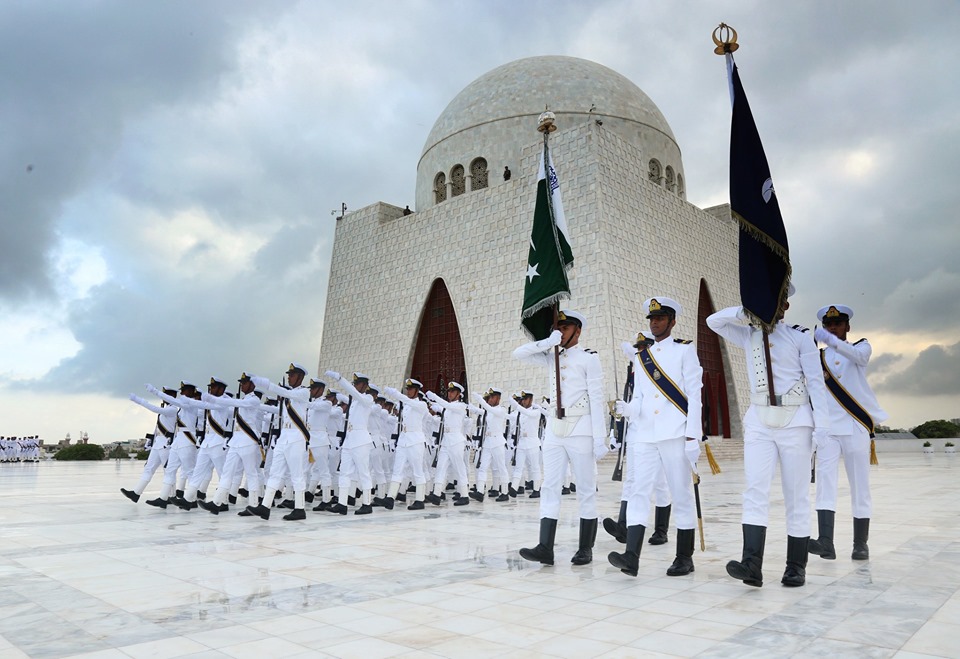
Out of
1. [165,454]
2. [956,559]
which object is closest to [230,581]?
[956,559]

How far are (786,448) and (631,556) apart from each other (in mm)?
1068

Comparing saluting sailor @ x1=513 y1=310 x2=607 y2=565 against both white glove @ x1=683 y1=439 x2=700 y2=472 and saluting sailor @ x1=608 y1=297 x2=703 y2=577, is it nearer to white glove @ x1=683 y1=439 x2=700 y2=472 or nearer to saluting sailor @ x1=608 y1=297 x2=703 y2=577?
saluting sailor @ x1=608 y1=297 x2=703 y2=577

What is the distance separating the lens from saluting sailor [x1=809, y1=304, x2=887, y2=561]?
14.8 feet

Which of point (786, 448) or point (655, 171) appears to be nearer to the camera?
point (786, 448)

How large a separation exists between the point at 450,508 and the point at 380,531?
230cm

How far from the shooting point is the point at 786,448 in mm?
3803

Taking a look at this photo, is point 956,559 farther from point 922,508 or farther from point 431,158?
point 431,158

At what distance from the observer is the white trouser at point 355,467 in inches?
305

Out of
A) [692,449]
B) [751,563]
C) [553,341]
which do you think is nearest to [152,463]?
[553,341]

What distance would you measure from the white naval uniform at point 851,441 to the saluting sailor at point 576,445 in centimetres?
150

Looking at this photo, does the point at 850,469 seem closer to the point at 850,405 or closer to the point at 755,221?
the point at 850,405

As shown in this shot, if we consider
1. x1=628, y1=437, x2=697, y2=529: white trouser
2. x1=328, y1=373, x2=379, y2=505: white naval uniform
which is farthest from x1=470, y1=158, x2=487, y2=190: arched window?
x1=628, y1=437, x2=697, y2=529: white trouser

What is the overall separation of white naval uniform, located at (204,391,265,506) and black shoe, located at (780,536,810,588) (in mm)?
5487

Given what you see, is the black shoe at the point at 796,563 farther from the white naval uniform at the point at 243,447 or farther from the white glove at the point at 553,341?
the white naval uniform at the point at 243,447
